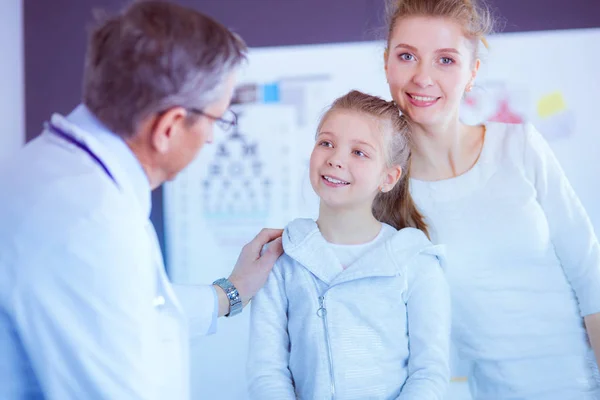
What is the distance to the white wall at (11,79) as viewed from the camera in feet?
9.66

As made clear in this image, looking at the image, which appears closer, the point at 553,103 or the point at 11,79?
the point at 553,103

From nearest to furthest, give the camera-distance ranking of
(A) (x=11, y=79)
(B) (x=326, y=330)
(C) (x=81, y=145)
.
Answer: (C) (x=81, y=145) → (B) (x=326, y=330) → (A) (x=11, y=79)

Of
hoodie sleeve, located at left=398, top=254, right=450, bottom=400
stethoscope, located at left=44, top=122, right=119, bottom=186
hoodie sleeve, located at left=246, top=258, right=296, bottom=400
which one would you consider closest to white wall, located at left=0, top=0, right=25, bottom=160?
hoodie sleeve, located at left=246, top=258, right=296, bottom=400

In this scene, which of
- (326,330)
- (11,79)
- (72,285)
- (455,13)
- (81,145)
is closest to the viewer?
(72,285)

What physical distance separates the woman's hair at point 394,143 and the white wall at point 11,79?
219 cm

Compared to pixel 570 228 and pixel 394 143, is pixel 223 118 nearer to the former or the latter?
pixel 394 143

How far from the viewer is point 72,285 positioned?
80 cm

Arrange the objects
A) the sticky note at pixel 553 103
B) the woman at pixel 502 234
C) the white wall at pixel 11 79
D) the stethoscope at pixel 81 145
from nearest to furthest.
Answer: the stethoscope at pixel 81 145 → the woman at pixel 502 234 → the sticky note at pixel 553 103 → the white wall at pixel 11 79

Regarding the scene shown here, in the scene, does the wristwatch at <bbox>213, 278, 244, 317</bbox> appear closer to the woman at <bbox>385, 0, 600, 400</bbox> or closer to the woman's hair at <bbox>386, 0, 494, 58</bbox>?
the woman at <bbox>385, 0, 600, 400</bbox>

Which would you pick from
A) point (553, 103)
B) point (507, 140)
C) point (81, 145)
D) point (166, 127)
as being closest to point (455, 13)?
point (507, 140)

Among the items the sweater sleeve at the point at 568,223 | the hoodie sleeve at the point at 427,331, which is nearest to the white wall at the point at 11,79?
the hoodie sleeve at the point at 427,331

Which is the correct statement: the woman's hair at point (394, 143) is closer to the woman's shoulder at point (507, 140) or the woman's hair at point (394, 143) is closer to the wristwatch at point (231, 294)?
the woman's shoulder at point (507, 140)

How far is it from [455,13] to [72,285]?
998 millimetres

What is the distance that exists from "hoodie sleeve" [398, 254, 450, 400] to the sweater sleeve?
0.29 m
